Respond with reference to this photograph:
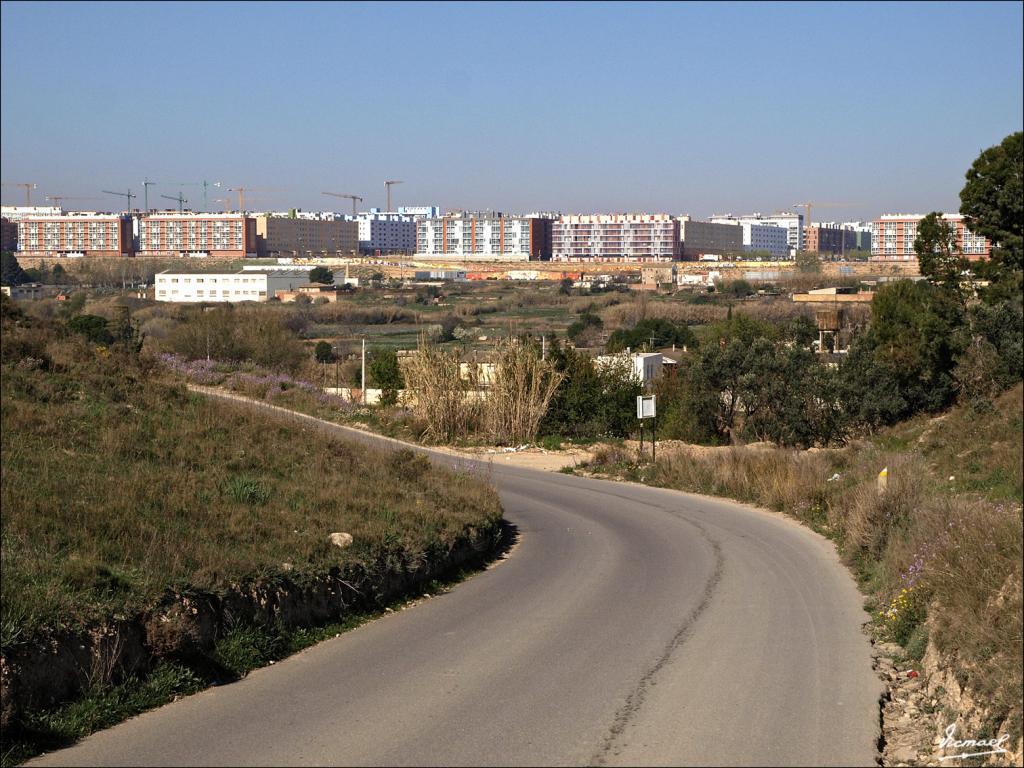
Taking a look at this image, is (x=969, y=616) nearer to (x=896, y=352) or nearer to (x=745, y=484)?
(x=745, y=484)

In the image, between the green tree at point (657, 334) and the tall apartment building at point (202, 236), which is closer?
the green tree at point (657, 334)

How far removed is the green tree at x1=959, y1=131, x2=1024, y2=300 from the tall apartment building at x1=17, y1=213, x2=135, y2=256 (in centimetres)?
17046

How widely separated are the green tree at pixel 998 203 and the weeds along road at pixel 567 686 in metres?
26.7

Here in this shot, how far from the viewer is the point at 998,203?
37.9m

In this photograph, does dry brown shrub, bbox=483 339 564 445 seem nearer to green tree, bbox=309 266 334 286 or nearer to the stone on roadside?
the stone on roadside

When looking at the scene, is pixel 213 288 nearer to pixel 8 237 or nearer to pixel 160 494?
pixel 8 237

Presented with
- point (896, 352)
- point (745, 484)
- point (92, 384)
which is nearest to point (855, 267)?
point (896, 352)

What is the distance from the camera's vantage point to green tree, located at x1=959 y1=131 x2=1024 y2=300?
37.0 meters

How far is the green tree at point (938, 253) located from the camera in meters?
41.4

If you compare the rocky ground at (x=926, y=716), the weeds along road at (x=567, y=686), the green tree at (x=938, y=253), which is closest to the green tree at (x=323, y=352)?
the green tree at (x=938, y=253)

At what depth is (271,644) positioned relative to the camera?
918cm

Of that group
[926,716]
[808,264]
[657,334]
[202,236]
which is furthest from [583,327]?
[202,236]

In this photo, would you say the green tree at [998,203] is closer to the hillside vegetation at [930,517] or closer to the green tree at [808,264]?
the hillside vegetation at [930,517]

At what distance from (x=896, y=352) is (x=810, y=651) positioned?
3290 centimetres
